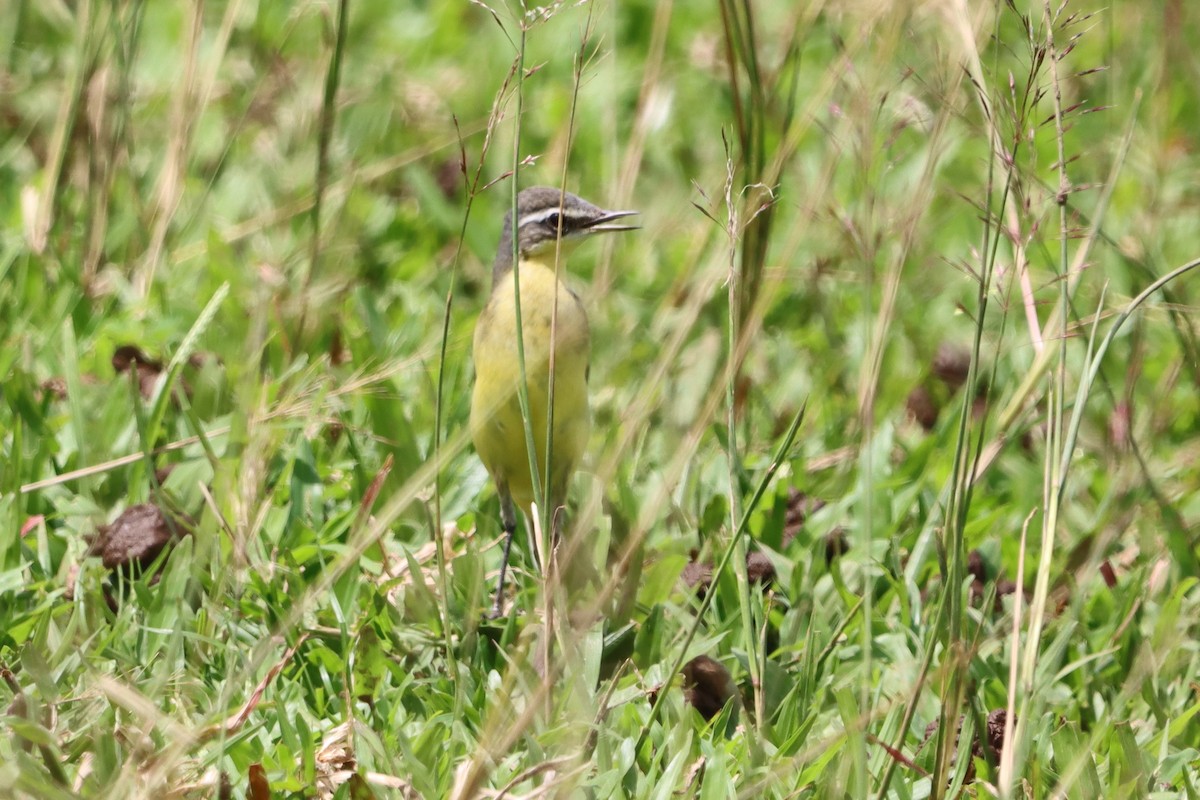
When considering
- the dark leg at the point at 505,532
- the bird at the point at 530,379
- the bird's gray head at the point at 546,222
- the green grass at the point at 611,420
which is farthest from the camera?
the bird's gray head at the point at 546,222

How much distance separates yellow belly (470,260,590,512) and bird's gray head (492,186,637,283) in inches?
8.3

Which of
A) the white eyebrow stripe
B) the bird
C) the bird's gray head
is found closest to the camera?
the bird

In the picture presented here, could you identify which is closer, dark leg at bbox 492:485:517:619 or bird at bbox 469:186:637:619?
dark leg at bbox 492:485:517:619

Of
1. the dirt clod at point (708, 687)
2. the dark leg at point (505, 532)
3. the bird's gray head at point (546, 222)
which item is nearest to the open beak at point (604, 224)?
the bird's gray head at point (546, 222)

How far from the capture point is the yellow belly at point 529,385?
14.1ft

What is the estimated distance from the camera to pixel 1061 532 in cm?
462

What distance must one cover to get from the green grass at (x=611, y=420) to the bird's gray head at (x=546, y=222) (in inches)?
11.2

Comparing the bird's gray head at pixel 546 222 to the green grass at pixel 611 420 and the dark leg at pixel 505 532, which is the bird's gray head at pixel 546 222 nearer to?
the green grass at pixel 611 420

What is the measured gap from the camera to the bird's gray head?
187 inches

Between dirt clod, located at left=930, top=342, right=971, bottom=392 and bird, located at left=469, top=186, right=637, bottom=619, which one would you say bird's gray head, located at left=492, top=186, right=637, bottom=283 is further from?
dirt clod, located at left=930, top=342, right=971, bottom=392

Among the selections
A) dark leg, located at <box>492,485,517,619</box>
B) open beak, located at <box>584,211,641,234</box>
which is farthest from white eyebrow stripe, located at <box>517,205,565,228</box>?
dark leg, located at <box>492,485,517,619</box>

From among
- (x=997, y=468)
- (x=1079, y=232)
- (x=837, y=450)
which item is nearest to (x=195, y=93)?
(x=837, y=450)

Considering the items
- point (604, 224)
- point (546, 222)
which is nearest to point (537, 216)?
point (546, 222)

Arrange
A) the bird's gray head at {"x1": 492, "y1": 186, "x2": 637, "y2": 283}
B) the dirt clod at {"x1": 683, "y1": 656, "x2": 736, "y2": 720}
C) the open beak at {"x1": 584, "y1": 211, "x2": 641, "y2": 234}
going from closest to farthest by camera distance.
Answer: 1. the dirt clod at {"x1": 683, "y1": 656, "x2": 736, "y2": 720}
2. the open beak at {"x1": 584, "y1": 211, "x2": 641, "y2": 234}
3. the bird's gray head at {"x1": 492, "y1": 186, "x2": 637, "y2": 283}
